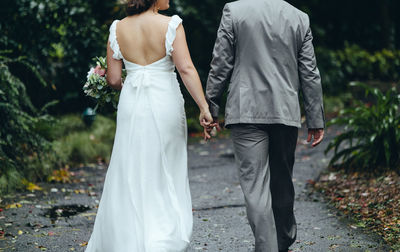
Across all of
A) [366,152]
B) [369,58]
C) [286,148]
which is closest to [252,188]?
[286,148]

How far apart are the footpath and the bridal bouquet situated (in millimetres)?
1335

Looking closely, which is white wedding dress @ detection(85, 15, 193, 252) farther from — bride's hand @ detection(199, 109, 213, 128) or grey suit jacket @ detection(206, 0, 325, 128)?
grey suit jacket @ detection(206, 0, 325, 128)

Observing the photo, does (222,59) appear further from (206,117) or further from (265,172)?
(265,172)

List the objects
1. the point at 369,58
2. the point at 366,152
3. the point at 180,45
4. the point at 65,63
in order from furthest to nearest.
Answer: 1. the point at 369,58
2. the point at 65,63
3. the point at 366,152
4. the point at 180,45

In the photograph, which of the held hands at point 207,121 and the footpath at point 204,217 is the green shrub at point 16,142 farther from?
the held hands at point 207,121

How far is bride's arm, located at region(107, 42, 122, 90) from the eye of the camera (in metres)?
4.09

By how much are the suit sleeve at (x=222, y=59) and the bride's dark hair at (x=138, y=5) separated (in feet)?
1.68

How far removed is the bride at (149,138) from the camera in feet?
12.8

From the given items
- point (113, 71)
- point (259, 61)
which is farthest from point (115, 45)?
point (259, 61)

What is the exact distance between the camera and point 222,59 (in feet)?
12.9

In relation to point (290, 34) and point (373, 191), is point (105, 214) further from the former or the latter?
point (373, 191)

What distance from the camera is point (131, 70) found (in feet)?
13.2

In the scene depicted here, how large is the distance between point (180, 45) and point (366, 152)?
154 inches

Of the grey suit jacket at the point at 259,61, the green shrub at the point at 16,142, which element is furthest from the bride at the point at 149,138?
the green shrub at the point at 16,142
